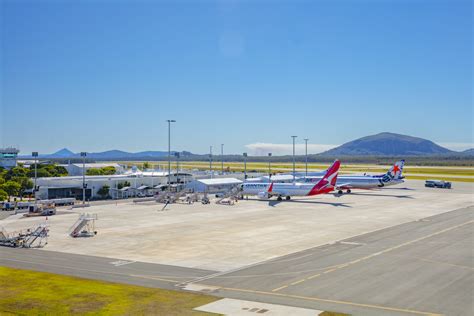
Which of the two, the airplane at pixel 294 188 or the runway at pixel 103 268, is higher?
the airplane at pixel 294 188

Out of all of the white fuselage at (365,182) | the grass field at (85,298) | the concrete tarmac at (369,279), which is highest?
the white fuselage at (365,182)

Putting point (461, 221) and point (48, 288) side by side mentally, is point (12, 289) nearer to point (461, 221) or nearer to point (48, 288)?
point (48, 288)

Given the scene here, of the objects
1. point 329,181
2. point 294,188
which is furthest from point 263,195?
point 329,181

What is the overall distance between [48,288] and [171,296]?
946 cm

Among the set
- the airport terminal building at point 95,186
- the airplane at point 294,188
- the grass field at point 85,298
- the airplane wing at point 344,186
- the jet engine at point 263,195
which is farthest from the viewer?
the airplane wing at point 344,186

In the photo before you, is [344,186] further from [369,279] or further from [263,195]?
[369,279]

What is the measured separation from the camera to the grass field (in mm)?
29578

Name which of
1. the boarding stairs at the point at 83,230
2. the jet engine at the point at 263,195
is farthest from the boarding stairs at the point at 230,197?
the boarding stairs at the point at 83,230

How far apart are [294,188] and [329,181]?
349 inches

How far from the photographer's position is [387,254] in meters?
45.8

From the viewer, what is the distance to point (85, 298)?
32.0m

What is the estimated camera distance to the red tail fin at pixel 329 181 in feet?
298

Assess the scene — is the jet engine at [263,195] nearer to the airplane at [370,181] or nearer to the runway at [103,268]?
the airplane at [370,181]

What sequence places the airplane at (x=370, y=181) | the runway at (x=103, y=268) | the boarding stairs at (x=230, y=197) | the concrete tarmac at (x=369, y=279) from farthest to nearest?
the airplane at (x=370, y=181) → the boarding stairs at (x=230, y=197) → the runway at (x=103, y=268) → the concrete tarmac at (x=369, y=279)
